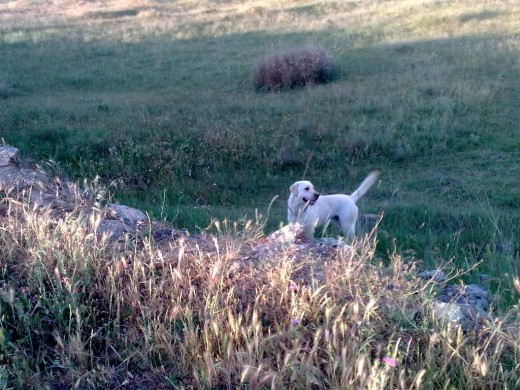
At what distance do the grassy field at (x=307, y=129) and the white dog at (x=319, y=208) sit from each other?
49 centimetres

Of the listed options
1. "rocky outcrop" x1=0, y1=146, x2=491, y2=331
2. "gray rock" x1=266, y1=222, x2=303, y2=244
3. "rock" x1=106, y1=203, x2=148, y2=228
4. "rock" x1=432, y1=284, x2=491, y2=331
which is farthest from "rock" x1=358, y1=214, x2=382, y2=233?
"rock" x1=432, y1=284, x2=491, y2=331

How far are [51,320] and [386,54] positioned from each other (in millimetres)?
16762

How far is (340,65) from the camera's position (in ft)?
57.0

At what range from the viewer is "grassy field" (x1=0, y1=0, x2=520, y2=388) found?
762 cm

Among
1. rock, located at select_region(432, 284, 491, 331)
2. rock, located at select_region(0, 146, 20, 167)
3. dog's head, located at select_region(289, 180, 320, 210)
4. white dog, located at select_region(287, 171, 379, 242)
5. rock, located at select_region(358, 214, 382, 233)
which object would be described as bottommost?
rock, located at select_region(358, 214, 382, 233)

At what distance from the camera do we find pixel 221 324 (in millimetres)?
2928

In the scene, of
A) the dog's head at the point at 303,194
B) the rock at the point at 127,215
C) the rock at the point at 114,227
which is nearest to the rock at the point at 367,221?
the dog's head at the point at 303,194

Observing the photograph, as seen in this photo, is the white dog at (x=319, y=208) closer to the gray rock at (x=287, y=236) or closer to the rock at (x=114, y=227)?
the gray rock at (x=287, y=236)

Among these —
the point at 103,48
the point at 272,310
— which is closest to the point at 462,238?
the point at 272,310

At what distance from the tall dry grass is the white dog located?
126 inches

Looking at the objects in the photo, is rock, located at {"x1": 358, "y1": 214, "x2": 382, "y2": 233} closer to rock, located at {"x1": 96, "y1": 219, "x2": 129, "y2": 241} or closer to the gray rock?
the gray rock

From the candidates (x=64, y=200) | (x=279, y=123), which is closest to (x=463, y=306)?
(x=64, y=200)

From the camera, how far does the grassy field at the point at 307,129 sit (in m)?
7.62

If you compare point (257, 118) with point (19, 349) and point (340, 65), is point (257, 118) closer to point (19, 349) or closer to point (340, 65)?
point (340, 65)
